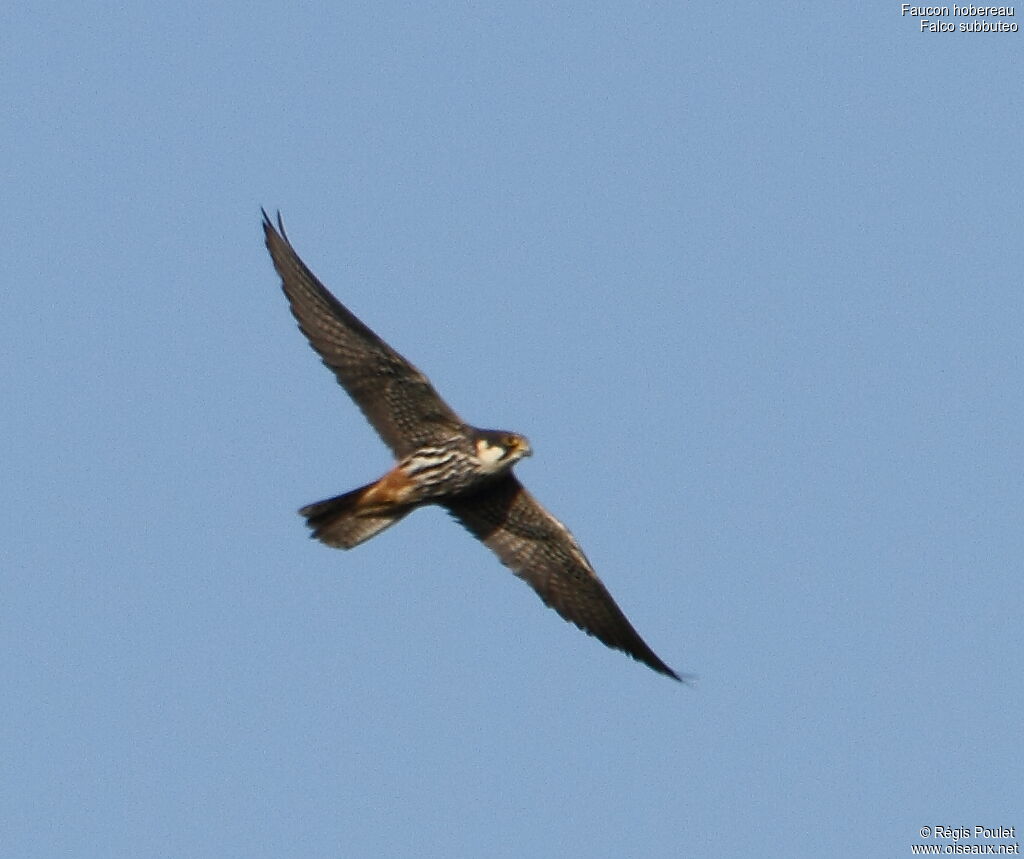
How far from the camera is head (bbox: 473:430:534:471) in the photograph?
12984 mm

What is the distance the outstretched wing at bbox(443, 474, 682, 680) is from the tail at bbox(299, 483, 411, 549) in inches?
32.9

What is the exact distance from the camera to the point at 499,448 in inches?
512

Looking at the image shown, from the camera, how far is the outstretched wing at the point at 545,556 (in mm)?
13695

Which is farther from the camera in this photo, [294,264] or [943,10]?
[943,10]

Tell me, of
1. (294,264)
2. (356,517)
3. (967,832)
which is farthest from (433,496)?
(967,832)

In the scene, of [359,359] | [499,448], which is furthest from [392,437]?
[499,448]

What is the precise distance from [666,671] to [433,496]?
2.06 m

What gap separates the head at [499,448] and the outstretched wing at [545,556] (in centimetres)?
59

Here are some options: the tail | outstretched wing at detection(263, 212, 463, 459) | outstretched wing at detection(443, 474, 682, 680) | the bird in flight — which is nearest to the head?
the bird in flight

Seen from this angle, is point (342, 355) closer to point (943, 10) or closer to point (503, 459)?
point (503, 459)

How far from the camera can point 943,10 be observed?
14.8 meters

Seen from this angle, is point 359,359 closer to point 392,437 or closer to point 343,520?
point 392,437

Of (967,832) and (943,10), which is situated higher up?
(943,10)

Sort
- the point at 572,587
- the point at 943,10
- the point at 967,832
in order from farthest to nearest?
the point at 943,10 → the point at 572,587 → the point at 967,832
